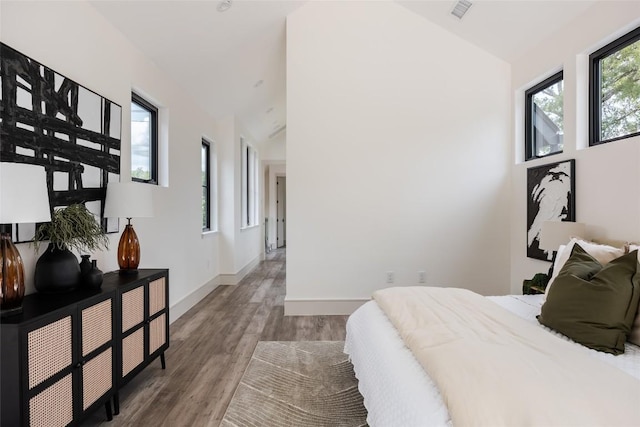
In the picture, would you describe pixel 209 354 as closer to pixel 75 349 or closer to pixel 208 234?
pixel 75 349

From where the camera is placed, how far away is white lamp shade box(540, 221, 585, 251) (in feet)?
9.03

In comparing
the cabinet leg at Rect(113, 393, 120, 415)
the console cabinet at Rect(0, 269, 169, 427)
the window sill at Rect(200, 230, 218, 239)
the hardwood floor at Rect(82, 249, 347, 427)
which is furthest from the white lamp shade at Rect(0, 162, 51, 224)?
the window sill at Rect(200, 230, 218, 239)

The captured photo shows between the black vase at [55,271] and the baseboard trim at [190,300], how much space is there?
191 centimetres

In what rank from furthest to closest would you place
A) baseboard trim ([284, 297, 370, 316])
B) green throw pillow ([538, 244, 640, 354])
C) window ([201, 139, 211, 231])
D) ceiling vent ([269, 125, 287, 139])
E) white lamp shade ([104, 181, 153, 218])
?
ceiling vent ([269, 125, 287, 139]) → window ([201, 139, 211, 231]) → baseboard trim ([284, 297, 370, 316]) → white lamp shade ([104, 181, 153, 218]) → green throw pillow ([538, 244, 640, 354])

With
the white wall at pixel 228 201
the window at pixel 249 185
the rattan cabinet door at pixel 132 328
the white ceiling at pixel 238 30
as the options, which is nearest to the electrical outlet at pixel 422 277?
the white ceiling at pixel 238 30

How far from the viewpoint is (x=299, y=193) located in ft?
12.9

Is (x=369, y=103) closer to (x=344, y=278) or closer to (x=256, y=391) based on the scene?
(x=344, y=278)

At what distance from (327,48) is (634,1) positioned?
262cm

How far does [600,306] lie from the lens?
167cm

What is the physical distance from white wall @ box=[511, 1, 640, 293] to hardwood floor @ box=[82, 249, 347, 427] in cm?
234

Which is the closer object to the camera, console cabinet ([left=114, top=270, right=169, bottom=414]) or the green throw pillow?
the green throw pillow

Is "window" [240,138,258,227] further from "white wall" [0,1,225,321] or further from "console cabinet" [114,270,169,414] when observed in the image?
"console cabinet" [114,270,169,414]

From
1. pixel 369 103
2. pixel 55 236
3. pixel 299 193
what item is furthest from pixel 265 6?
pixel 55 236

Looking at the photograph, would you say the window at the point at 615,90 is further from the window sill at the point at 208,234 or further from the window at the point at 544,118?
the window sill at the point at 208,234
